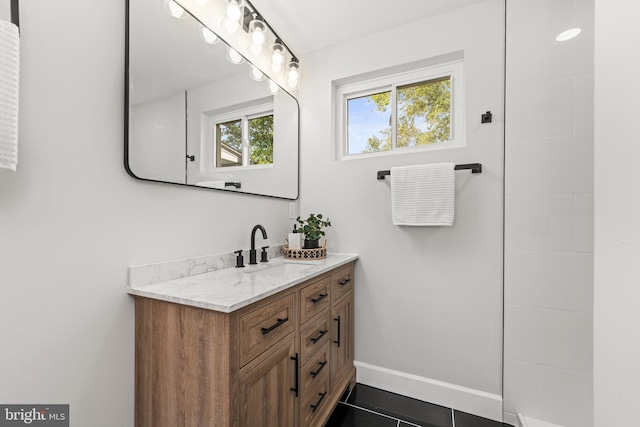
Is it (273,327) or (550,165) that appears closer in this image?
(273,327)

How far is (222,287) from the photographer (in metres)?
1.07

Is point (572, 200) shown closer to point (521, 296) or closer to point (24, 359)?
point (521, 296)

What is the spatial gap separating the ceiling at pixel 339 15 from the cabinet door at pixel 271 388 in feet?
6.02

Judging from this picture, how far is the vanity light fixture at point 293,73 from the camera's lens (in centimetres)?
200

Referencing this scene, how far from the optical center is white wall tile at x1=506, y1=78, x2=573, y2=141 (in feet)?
4.39

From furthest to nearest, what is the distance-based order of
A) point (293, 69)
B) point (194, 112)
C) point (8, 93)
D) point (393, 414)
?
point (293, 69)
point (393, 414)
point (194, 112)
point (8, 93)

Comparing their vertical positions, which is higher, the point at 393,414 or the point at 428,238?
the point at 428,238

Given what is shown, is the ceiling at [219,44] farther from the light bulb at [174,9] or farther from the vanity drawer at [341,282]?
the vanity drawer at [341,282]

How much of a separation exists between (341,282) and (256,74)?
4.57 feet

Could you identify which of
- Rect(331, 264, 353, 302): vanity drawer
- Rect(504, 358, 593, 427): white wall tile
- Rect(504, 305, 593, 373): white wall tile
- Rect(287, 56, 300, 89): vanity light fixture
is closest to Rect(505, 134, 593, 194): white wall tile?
Rect(504, 305, 593, 373): white wall tile

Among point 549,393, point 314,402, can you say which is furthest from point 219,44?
point 549,393

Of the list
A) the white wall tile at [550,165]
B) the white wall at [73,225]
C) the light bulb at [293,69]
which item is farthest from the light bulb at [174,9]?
the white wall tile at [550,165]

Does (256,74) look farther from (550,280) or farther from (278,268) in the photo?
(550,280)

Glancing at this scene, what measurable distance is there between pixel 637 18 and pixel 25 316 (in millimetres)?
1618
